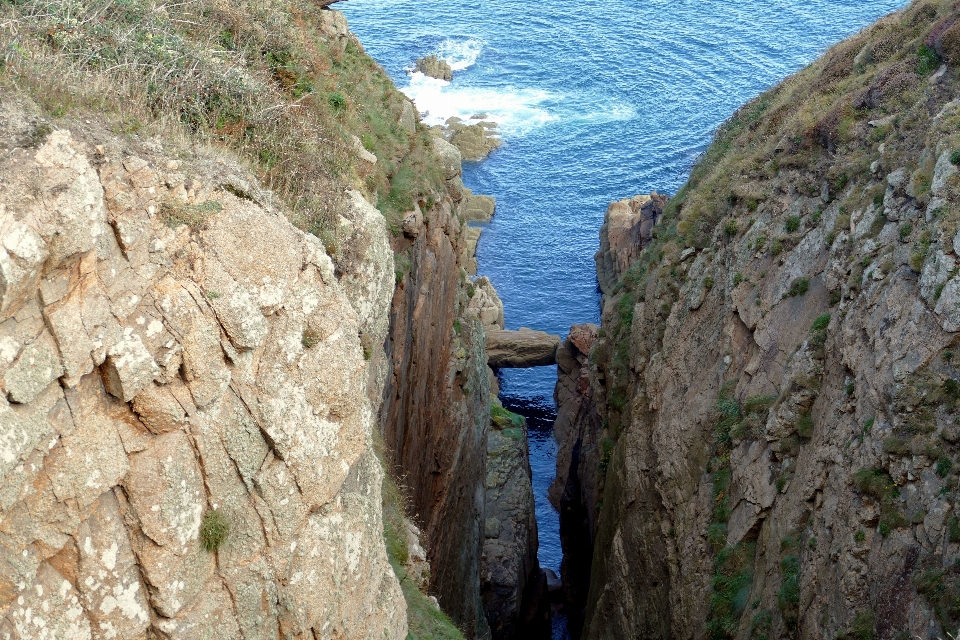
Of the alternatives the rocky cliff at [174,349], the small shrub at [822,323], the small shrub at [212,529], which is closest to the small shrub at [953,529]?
the small shrub at [822,323]

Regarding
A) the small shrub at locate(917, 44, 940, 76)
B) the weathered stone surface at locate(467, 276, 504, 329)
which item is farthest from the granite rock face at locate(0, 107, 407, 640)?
the weathered stone surface at locate(467, 276, 504, 329)

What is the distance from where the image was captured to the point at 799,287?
89.3 feet

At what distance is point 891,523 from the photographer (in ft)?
65.7

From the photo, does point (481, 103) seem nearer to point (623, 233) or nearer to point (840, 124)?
point (623, 233)

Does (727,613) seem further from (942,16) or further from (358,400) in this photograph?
(942,16)

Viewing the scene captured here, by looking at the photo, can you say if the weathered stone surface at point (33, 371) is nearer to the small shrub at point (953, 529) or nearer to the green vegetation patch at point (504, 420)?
the small shrub at point (953, 529)

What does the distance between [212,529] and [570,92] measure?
287 feet

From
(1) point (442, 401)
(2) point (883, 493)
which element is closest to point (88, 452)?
(2) point (883, 493)

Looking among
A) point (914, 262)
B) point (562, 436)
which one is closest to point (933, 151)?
point (914, 262)

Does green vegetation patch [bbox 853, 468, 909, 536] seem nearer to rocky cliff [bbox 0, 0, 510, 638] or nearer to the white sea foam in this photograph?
rocky cliff [bbox 0, 0, 510, 638]

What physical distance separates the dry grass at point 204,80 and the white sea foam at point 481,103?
6673cm

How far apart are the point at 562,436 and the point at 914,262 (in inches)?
1584

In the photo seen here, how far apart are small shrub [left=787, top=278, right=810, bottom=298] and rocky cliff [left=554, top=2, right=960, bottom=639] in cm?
10

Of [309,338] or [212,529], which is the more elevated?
[309,338]
